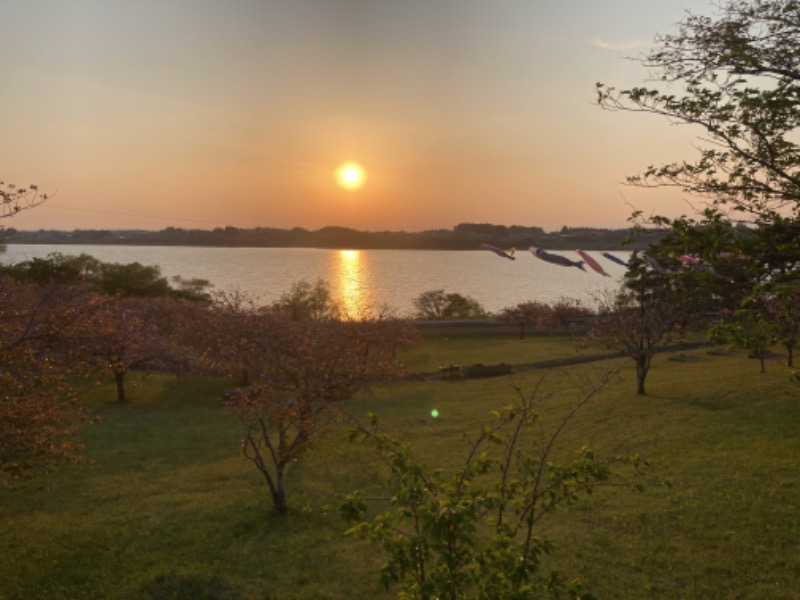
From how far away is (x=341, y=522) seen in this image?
16.2 meters

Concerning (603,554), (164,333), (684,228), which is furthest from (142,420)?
(684,228)

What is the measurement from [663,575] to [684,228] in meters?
7.65

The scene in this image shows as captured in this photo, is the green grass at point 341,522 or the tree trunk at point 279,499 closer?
the green grass at point 341,522

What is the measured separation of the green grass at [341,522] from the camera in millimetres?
11727

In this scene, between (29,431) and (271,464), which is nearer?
(29,431)

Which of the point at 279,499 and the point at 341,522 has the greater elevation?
the point at 279,499

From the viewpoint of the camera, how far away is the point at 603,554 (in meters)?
12.3

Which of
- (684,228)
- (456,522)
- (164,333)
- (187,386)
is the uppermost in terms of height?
(684,228)

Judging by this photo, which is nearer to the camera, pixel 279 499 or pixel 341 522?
pixel 341 522

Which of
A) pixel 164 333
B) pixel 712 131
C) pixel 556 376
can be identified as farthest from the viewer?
pixel 164 333

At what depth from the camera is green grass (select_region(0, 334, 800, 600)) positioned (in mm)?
11727

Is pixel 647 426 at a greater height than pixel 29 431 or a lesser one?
lesser

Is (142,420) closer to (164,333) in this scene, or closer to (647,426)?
(164,333)

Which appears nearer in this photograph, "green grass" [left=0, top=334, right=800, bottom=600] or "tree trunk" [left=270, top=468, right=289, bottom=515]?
"green grass" [left=0, top=334, right=800, bottom=600]
